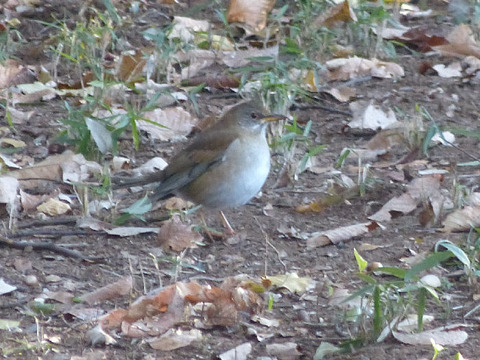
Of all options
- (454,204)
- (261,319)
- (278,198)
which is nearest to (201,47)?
(278,198)

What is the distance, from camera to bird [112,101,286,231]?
5.96 meters

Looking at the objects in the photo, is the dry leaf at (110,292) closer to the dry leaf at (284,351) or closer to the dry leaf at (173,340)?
the dry leaf at (173,340)

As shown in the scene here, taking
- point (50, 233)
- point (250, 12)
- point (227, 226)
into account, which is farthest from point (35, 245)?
point (250, 12)

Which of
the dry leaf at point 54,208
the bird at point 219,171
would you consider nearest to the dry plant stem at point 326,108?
the bird at point 219,171

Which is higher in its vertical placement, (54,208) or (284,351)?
(284,351)

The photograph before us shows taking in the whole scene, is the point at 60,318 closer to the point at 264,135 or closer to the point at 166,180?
the point at 166,180

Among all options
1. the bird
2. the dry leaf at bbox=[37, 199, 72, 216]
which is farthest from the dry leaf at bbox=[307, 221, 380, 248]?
the dry leaf at bbox=[37, 199, 72, 216]

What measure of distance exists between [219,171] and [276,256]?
→ 927mm

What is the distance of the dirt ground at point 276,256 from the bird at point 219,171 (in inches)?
8.2

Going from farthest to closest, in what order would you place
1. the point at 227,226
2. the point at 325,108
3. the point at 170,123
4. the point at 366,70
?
the point at 366,70, the point at 325,108, the point at 170,123, the point at 227,226

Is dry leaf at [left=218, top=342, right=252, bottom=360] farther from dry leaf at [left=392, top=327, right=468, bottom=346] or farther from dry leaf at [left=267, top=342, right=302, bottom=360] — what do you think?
dry leaf at [left=392, top=327, right=468, bottom=346]

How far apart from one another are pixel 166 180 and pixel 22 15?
387 cm

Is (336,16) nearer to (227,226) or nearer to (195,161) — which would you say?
(195,161)

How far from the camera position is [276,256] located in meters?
5.38
